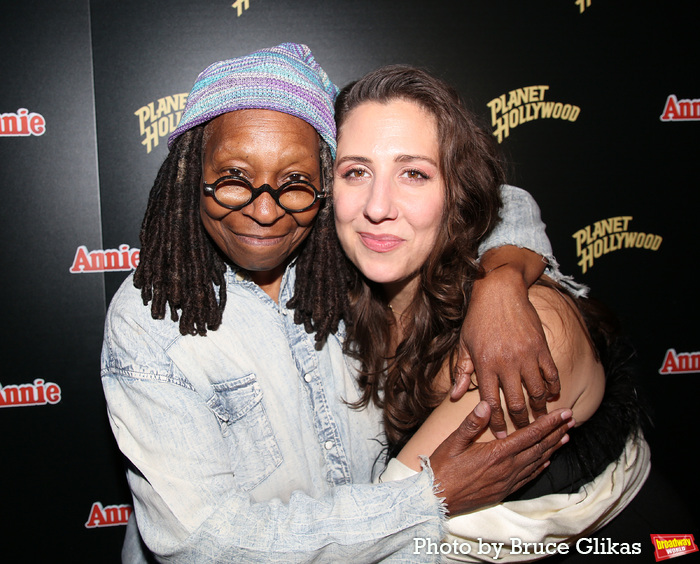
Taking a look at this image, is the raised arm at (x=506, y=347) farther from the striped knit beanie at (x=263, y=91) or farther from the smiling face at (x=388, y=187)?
the striped knit beanie at (x=263, y=91)

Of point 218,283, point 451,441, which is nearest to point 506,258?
point 451,441

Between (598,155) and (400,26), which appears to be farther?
(598,155)

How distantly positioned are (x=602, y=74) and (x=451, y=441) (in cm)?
227

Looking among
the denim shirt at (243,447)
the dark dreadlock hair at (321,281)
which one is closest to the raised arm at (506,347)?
the denim shirt at (243,447)

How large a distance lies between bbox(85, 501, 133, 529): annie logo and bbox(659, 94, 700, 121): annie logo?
139 inches

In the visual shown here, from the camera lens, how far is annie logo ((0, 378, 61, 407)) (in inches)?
90.7

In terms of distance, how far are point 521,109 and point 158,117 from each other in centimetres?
179

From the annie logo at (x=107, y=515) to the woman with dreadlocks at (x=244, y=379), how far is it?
1.51 meters

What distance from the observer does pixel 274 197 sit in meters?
1.18

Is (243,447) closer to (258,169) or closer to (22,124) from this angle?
(258,169)

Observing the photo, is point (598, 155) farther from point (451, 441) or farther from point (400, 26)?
point (451, 441)

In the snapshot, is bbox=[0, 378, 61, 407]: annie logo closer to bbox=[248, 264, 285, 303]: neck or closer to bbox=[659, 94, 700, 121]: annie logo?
bbox=[248, 264, 285, 303]: neck

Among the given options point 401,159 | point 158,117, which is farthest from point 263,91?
point 158,117

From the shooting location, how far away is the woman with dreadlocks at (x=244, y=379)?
1.12 meters
